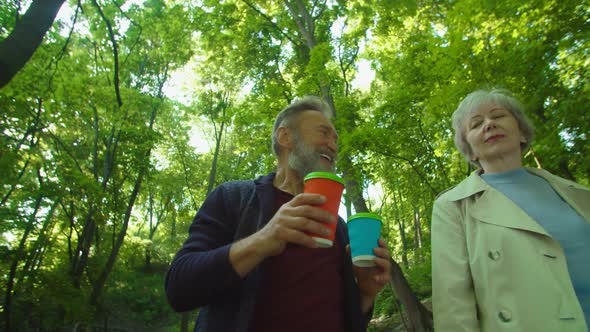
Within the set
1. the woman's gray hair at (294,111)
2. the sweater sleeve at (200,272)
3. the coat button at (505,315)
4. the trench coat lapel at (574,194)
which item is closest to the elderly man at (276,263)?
the sweater sleeve at (200,272)

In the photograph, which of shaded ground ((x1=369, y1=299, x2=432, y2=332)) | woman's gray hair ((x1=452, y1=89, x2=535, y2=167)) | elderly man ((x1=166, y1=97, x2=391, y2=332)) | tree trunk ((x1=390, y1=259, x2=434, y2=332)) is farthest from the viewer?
shaded ground ((x1=369, y1=299, x2=432, y2=332))

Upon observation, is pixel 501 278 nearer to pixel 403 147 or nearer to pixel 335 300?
pixel 335 300

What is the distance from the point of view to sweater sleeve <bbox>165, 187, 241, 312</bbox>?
1.19 m

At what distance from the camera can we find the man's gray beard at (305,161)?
1.86 meters

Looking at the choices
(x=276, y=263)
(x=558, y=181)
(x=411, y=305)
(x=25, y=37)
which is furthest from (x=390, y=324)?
(x=25, y=37)

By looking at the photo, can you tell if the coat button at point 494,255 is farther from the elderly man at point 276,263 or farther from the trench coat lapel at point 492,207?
the elderly man at point 276,263

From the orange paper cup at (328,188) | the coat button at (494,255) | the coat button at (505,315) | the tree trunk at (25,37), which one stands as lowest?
the coat button at (505,315)

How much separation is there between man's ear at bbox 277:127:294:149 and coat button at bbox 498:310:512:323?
142 cm

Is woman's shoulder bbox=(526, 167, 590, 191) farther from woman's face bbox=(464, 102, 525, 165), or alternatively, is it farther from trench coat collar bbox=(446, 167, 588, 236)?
woman's face bbox=(464, 102, 525, 165)

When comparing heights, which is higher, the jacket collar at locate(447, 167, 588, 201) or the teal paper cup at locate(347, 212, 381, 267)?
the jacket collar at locate(447, 167, 588, 201)

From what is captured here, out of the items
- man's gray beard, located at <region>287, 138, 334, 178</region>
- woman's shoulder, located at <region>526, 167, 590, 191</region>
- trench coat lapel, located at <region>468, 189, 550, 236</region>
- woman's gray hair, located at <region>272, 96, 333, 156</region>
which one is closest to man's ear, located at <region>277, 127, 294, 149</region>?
woman's gray hair, located at <region>272, 96, 333, 156</region>

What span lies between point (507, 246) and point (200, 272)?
1.48 metres

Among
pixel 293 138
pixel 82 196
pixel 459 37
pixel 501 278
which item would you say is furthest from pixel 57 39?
pixel 501 278

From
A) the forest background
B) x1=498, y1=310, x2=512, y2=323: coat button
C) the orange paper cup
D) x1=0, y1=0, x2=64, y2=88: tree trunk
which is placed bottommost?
x1=498, y1=310, x2=512, y2=323: coat button
